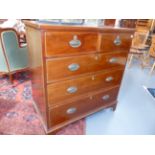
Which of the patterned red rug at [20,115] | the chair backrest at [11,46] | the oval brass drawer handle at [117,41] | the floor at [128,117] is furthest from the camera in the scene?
the chair backrest at [11,46]

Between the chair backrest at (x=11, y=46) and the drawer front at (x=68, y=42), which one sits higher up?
the drawer front at (x=68, y=42)

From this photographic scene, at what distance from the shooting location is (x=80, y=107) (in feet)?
4.59

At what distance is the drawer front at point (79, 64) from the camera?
1013 millimetres

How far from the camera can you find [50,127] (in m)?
1.29

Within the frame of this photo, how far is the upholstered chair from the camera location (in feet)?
6.09

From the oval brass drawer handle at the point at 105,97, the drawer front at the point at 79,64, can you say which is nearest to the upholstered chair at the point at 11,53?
the drawer front at the point at 79,64

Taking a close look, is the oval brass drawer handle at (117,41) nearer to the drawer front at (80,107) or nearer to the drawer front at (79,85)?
the drawer front at (79,85)

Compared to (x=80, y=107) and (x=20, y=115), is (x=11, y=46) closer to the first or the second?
Answer: (x=20, y=115)

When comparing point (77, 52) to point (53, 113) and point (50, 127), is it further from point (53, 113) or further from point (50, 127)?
point (50, 127)

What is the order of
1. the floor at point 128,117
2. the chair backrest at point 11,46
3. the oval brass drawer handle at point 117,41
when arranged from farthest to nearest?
the chair backrest at point 11,46
the floor at point 128,117
the oval brass drawer handle at point 117,41

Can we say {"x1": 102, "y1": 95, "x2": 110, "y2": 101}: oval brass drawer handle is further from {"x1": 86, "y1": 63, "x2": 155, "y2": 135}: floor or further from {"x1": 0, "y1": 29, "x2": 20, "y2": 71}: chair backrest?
{"x1": 0, "y1": 29, "x2": 20, "y2": 71}: chair backrest

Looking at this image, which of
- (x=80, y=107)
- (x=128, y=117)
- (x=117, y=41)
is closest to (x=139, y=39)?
(x=128, y=117)
